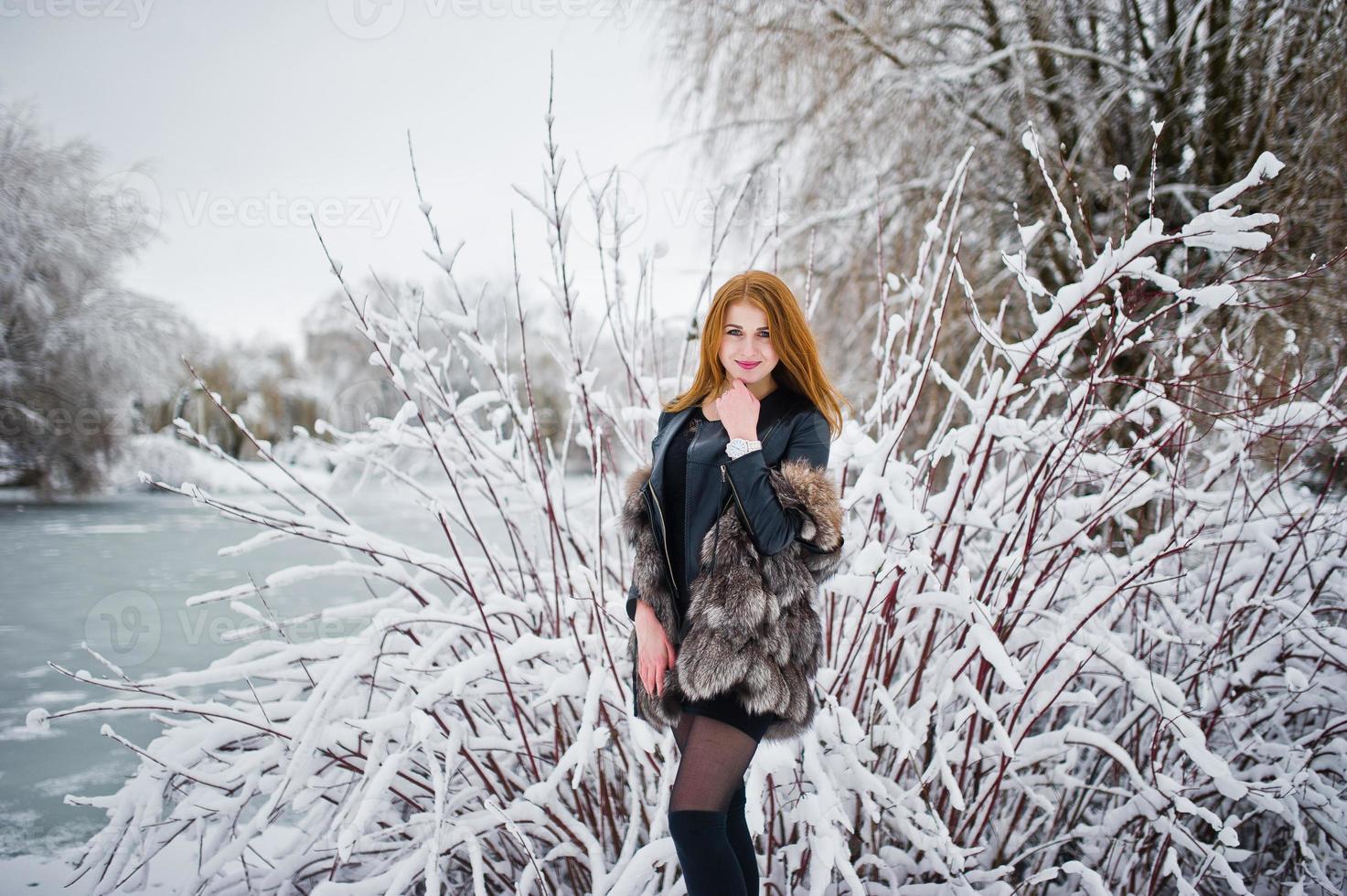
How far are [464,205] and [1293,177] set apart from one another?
3248 millimetres

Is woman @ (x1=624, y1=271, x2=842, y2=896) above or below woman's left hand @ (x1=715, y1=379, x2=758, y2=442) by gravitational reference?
below

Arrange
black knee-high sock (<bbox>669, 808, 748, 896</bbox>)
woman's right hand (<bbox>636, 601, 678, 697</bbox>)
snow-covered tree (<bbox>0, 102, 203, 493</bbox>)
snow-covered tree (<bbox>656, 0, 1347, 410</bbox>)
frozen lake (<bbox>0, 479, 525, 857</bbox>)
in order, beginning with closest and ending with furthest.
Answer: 1. black knee-high sock (<bbox>669, 808, 748, 896</bbox>)
2. woman's right hand (<bbox>636, 601, 678, 697</bbox>)
3. frozen lake (<bbox>0, 479, 525, 857</bbox>)
4. snow-covered tree (<bbox>656, 0, 1347, 410</bbox>)
5. snow-covered tree (<bbox>0, 102, 203, 493</bbox>)

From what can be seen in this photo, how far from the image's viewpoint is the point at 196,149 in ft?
21.9

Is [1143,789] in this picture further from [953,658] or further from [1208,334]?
[1208,334]

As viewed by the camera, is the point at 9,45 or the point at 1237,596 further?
the point at 9,45

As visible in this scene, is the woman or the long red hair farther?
the long red hair

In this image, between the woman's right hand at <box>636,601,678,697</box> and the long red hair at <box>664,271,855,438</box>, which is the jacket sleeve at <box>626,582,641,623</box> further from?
the long red hair at <box>664,271,855,438</box>

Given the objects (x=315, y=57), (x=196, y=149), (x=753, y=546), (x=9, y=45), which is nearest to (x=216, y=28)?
(x=315, y=57)

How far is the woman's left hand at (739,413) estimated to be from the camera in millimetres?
993

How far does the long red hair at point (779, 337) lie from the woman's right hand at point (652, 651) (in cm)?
38

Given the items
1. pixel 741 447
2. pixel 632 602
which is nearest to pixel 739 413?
pixel 741 447

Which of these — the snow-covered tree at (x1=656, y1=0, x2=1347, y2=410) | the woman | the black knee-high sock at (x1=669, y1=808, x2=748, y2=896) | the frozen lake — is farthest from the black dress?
the snow-covered tree at (x1=656, y1=0, x2=1347, y2=410)

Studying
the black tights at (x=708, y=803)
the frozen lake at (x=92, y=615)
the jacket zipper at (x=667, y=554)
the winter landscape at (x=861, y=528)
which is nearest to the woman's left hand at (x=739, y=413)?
the jacket zipper at (x=667, y=554)

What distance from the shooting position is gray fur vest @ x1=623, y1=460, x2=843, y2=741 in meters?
0.97
